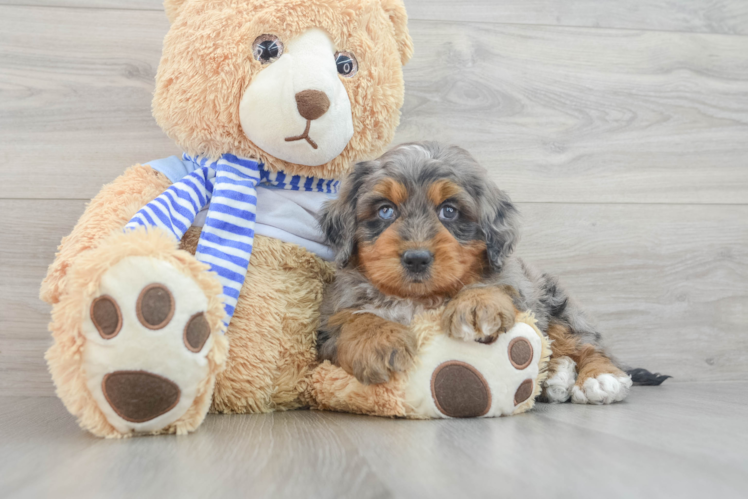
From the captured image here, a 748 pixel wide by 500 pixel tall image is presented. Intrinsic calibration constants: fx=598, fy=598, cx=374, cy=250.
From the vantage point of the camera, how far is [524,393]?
5.40ft

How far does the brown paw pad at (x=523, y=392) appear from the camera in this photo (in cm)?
162

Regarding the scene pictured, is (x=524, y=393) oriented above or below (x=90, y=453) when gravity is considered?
above

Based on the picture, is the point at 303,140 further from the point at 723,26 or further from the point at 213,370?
the point at 723,26

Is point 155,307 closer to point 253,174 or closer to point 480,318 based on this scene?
point 253,174

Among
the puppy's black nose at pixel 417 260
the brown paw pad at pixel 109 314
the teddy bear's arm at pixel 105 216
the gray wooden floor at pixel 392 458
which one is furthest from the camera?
the puppy's black nose at pixel 417 260

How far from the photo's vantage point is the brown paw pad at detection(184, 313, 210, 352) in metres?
1.33

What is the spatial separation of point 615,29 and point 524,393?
1.89 metres

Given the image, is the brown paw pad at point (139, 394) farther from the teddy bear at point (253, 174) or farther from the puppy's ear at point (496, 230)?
the puppy's ear at point (496, 230)

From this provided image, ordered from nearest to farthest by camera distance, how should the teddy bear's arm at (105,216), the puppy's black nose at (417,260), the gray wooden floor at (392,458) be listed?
the gray wooden floor at (392,458), the teddy bear's arm at (105,216), the puppy's black nose at (417,260)

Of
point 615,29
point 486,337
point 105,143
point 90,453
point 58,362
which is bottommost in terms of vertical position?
point 90,453

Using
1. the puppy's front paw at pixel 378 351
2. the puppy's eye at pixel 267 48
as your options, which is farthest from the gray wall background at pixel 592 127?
the puppy's front paw at pixel 378 351

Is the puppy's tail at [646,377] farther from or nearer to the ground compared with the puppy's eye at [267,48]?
nearer to the ground

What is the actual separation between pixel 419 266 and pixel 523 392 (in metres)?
0.45

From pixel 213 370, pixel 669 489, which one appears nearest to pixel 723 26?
pixel 669 489
